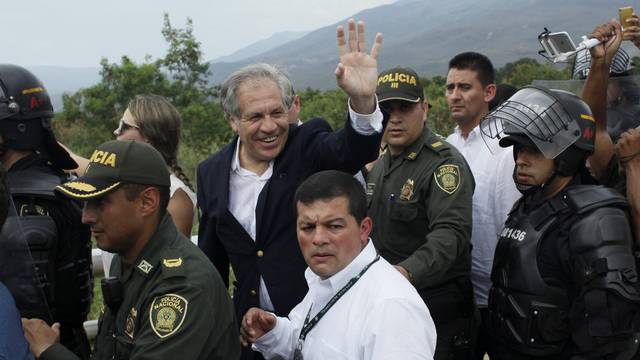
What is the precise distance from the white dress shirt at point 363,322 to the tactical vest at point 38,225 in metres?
0.93

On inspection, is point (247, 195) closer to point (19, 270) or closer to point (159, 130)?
point (159, 130)

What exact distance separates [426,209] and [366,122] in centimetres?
96

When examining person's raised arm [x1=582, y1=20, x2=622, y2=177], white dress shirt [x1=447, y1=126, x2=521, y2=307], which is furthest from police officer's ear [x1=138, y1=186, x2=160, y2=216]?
person's raised arm [x1=582, y1=20, x2=622, y2=177]

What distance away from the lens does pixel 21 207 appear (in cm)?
282

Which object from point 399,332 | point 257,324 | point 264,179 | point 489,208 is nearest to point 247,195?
point 264,179

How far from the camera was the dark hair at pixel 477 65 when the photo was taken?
4441 millimetres

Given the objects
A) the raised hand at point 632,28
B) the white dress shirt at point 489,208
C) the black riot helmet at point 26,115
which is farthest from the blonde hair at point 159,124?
the raised hand at point 632,28

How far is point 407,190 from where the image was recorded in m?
3.59

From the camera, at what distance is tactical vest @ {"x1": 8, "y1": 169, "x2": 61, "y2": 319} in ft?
8.93

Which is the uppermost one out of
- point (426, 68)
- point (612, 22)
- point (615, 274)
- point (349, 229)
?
point (612, 22)

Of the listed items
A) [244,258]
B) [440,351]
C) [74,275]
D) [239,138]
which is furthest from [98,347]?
[440,351]

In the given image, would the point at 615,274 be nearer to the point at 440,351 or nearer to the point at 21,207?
the point at 440,351

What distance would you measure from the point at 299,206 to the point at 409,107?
141 centimetres

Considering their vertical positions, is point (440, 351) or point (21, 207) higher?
point (21, 207)
